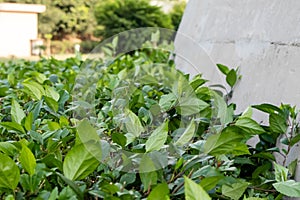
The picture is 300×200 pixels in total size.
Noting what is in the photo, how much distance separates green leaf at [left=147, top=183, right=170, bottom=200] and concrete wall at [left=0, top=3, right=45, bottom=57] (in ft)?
49.6

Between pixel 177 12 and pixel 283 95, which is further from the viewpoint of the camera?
pixel 177 12

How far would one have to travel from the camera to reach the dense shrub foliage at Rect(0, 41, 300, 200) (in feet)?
2.82

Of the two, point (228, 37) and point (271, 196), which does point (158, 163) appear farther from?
point (228, 37)

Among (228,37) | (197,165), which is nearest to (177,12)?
(228,37)

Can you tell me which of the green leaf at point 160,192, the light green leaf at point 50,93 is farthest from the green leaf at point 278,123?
the light green leaf at point 50,93

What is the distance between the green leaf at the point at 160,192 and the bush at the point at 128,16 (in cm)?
1463

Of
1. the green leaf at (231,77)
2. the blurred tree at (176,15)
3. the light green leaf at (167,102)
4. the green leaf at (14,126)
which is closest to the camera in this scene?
the green leaf at (14,126)

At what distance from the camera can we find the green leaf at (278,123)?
121cm

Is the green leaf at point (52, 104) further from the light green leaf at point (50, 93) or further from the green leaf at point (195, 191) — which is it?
the green leaf at point (195, 191)

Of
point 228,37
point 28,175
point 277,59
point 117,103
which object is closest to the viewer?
point 28,175

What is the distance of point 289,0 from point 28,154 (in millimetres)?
993

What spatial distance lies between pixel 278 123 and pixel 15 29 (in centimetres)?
1517

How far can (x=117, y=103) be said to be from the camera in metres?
1.33

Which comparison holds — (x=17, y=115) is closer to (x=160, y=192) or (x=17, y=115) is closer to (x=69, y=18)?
(x=160, y=192)
